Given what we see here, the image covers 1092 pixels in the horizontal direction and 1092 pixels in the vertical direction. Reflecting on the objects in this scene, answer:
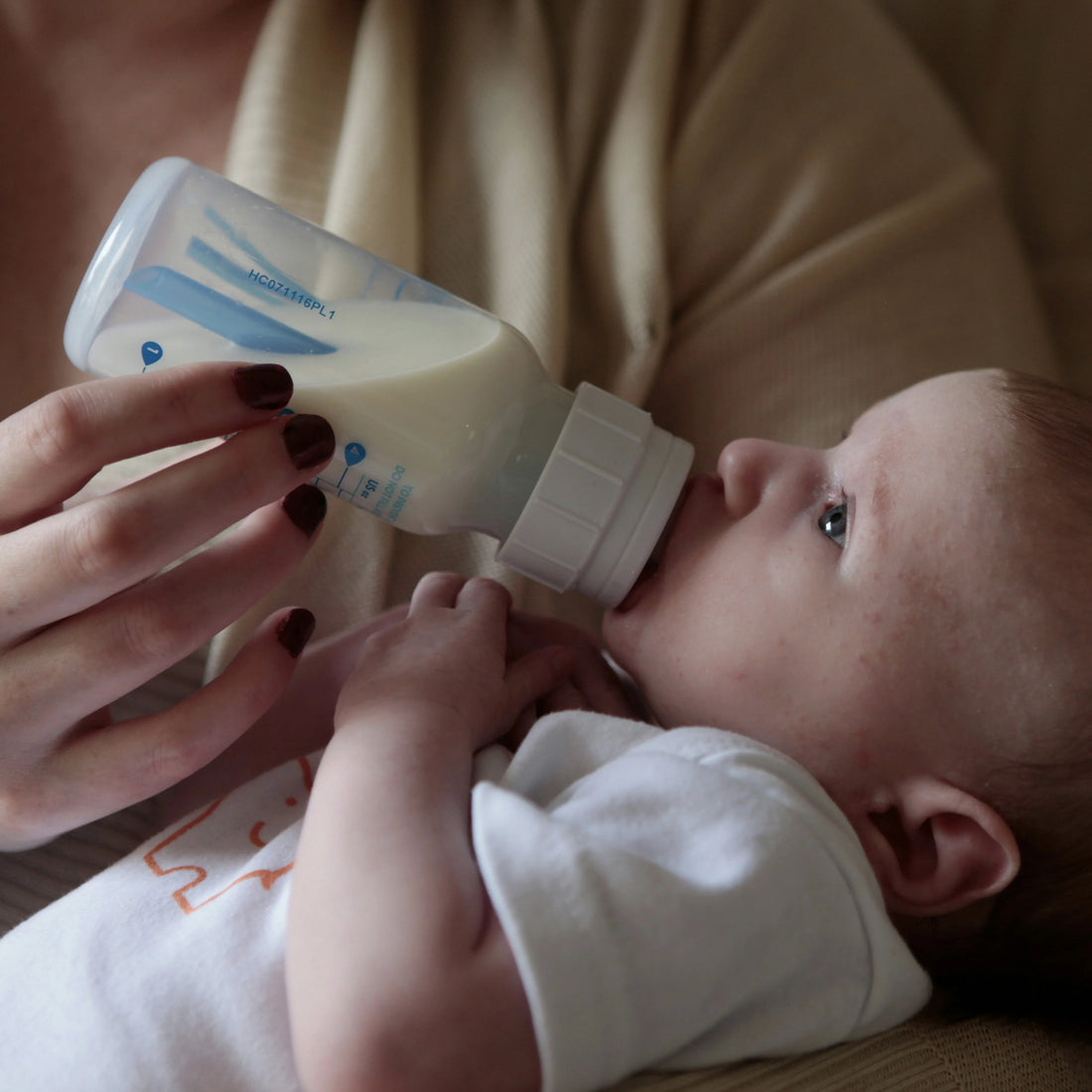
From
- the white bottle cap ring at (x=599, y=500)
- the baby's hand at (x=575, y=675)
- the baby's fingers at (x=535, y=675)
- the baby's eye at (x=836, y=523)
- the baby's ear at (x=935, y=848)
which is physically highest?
the white bottle cap ring at (x=599, y=500)

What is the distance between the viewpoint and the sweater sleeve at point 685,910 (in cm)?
55

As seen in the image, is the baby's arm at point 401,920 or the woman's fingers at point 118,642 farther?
the woman's fingers at point 118,642

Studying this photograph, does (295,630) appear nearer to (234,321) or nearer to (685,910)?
(234,321)

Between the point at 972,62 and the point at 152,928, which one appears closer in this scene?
the point at 152,928

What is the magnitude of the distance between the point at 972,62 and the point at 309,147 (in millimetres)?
901

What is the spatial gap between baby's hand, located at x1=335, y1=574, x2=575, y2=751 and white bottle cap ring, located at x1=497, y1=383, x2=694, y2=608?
72 mm

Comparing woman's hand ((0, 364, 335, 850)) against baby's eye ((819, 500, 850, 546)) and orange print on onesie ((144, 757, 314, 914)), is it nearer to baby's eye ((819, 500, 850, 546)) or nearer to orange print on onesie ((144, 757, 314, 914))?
orange print on onesie ((144, 757, 314, 914))

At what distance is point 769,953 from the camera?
0.60m

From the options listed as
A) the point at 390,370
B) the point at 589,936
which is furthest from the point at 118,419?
the point at 589,936

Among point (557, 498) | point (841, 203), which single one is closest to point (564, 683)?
point (557, 498)

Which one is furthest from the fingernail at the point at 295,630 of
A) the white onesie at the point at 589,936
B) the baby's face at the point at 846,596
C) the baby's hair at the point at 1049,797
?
the baby's hair at the point at 1049,797

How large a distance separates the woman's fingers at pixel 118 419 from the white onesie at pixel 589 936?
0.27 meters

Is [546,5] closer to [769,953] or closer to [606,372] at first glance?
[606,372]

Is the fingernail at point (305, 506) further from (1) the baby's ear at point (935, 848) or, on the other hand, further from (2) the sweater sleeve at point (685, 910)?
(1) the baby's ear at point (935, 848)
